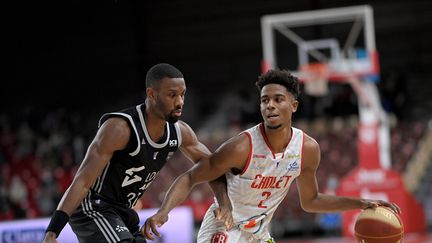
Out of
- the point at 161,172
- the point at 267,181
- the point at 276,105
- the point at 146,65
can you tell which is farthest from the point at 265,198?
the point at 146,65

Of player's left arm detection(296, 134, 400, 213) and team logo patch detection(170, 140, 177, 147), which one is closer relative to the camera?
team logo patch detection(170, 140, 177, 147)

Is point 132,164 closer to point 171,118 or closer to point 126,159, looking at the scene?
point 126,159

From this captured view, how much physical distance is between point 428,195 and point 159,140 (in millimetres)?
10961

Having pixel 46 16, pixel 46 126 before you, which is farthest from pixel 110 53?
pixel 46 126

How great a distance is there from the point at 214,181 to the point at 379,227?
45.2 inches

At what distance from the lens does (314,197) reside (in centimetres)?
507

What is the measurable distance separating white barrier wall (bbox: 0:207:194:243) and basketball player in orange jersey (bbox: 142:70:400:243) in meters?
4.58

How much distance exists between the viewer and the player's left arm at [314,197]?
4832 mm

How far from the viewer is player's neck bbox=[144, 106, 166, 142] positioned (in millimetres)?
4527

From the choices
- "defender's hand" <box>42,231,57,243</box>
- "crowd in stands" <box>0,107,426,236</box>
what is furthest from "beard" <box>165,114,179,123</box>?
"crowd in stands" <box>0,107,426,236</box>

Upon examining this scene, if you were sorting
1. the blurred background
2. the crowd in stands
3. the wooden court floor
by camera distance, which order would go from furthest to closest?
the blurred background → the crowd in stands → the wooden court floor

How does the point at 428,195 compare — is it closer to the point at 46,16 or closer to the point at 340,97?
the point at 340,97

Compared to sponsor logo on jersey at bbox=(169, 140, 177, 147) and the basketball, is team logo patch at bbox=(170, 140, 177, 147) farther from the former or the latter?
the basketball

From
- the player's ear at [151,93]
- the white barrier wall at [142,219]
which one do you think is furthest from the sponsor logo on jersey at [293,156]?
the white barrier wall at [142,219]
